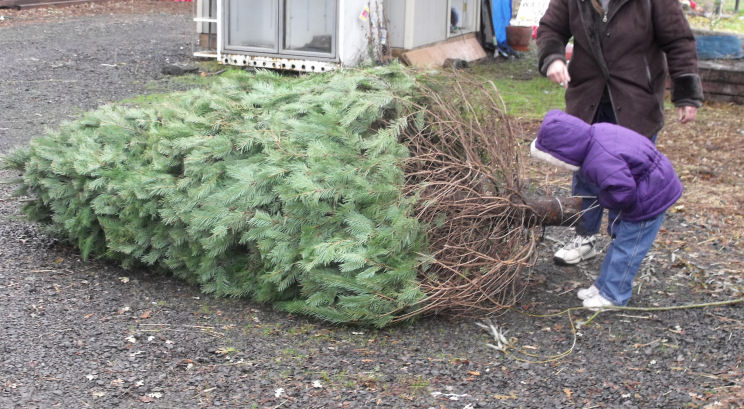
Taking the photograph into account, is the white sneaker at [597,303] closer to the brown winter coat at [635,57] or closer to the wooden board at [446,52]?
the brown winter coat at [635,57]

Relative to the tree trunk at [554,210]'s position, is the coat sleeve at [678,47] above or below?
above

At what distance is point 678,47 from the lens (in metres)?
4.72

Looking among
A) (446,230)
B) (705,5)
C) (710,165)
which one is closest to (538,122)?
(710,165)

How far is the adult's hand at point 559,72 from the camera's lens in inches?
189

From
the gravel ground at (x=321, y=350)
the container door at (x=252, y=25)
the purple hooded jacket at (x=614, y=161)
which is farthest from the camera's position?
the container door at (x=252, y=25)

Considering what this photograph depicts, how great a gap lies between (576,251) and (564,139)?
4.11 feet

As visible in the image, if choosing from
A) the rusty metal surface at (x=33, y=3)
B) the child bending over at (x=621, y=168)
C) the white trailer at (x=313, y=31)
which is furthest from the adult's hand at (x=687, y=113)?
the rusty metal surface at (x=33, y=3)

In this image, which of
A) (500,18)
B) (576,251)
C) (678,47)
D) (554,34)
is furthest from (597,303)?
(500,18)

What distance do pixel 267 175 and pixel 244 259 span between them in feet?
1.65

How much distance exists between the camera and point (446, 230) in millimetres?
4402

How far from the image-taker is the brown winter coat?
15.4 ft

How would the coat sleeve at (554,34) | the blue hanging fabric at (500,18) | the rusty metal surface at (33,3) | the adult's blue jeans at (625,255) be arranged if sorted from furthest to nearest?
the rusty metal surface at (33,3), the blue hanging fabric at (500,18), the coat sleeve at (554,34), the adult's blue jeans at (625,255)

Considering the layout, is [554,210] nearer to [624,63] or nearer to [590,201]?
[590,201]

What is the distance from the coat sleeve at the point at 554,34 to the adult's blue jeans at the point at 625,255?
41.8 inches
